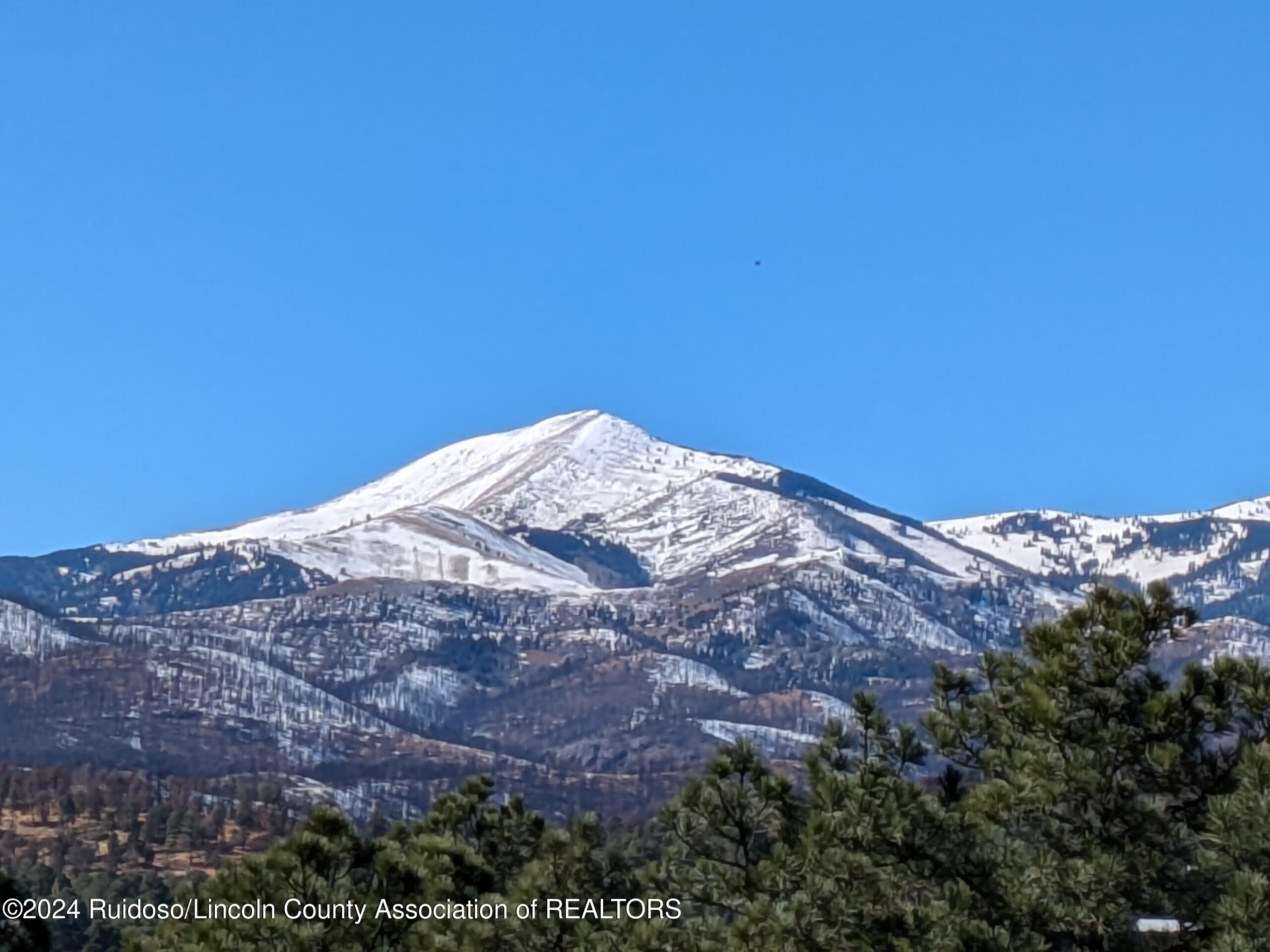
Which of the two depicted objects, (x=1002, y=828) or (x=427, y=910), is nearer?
(x=1002, y=828)

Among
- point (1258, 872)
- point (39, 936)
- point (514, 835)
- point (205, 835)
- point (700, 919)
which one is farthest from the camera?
point (205, 835)

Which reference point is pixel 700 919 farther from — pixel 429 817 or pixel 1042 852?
pixel 429 817

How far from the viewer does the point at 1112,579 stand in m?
27.9

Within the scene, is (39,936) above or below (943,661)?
below

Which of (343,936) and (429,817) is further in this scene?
(429,817)

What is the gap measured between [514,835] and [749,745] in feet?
A: 28.0

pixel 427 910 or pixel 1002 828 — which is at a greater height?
pixel 1002 828

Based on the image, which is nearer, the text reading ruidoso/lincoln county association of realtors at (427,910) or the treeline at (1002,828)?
the treeline at (1002,828)

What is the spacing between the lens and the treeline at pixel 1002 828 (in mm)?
24953

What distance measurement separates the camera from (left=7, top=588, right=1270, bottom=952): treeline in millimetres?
24953

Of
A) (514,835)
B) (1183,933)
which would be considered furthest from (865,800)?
(514,835)

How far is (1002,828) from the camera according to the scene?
87.6 feet

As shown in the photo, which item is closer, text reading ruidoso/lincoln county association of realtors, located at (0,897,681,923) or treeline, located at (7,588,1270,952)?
treeline, located at (7,588,1270,952)

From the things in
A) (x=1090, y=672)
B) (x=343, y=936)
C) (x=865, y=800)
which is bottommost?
(x=343, y=936)
